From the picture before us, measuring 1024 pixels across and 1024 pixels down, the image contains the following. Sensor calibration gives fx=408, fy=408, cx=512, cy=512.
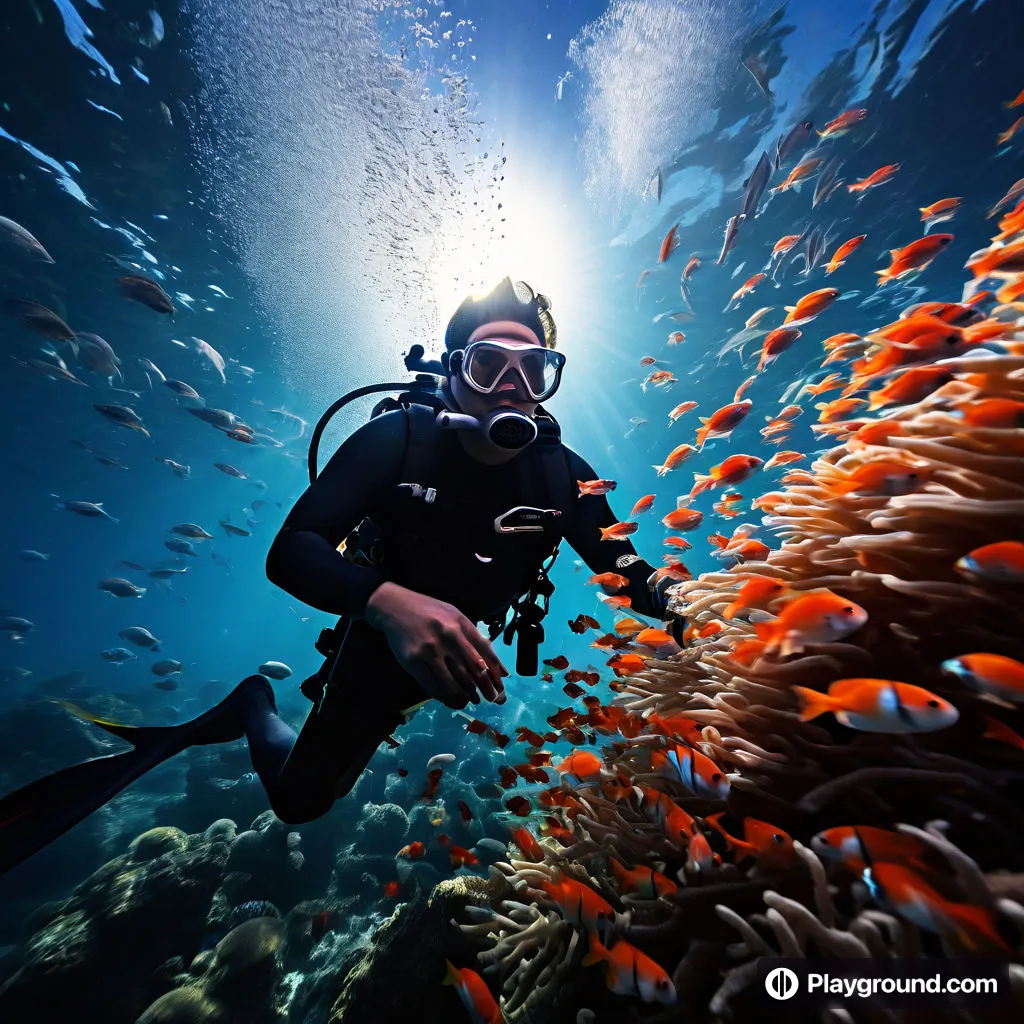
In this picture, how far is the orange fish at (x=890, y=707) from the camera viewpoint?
1.00 m

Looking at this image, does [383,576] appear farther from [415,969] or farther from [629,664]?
[415,969]

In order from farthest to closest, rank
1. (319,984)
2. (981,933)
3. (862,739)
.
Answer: (319,984), (862,739), (981,933)

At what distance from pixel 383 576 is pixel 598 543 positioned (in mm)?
1571

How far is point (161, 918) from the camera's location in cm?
501

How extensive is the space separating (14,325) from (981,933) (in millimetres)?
25146

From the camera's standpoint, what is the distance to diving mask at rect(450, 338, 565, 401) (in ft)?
8.78

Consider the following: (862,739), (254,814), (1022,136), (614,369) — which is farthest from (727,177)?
(254,814)

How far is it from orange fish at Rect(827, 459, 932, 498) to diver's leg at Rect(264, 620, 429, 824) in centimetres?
244

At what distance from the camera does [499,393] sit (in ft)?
8.64

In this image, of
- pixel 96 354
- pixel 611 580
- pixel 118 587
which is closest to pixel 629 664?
pixel 611 580

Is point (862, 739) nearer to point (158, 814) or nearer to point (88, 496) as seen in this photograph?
point (158, 814)

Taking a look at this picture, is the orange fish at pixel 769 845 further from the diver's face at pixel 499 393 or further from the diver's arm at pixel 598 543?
the diver's face at pixel 499 393

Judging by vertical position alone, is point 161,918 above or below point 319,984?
above

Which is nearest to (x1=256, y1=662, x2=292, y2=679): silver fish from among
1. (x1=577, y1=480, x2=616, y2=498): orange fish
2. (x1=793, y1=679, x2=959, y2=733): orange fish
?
(x1=577, y1=480, x2=616, y2=498): orange fish
